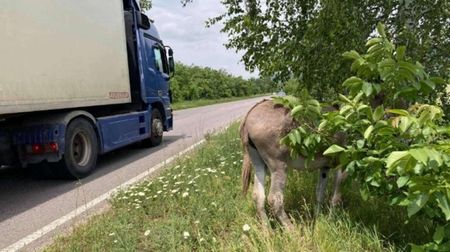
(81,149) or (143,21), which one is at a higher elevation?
(143,21)

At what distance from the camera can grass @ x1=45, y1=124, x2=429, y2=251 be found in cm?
351

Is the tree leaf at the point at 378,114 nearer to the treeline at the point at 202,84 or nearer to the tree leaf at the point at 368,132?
the tree leaf at the point at 368,132

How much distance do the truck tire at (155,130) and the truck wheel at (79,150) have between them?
3.14 m

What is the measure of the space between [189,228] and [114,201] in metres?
1.64

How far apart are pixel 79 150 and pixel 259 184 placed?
15.6ft

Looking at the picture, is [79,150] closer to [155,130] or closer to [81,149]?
[81,149]

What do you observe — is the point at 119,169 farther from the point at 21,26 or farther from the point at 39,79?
the point at 21,26

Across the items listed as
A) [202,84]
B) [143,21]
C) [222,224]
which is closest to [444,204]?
[222,224]

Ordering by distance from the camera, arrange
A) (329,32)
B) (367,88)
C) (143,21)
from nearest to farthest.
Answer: (367,88), (329,32), (143,21)

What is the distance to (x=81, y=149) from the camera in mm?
7988

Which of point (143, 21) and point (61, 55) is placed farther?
point (143, 21)

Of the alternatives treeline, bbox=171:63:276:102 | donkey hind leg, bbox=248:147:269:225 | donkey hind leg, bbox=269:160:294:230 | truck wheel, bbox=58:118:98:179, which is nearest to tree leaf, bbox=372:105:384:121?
donkey hind leg, bbox=269:160:294:230

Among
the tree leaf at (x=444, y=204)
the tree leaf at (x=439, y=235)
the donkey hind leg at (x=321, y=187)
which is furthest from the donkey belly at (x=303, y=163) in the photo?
the tree leaf at (x=444, y=204)

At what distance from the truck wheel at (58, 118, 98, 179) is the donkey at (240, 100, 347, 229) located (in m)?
4.22
